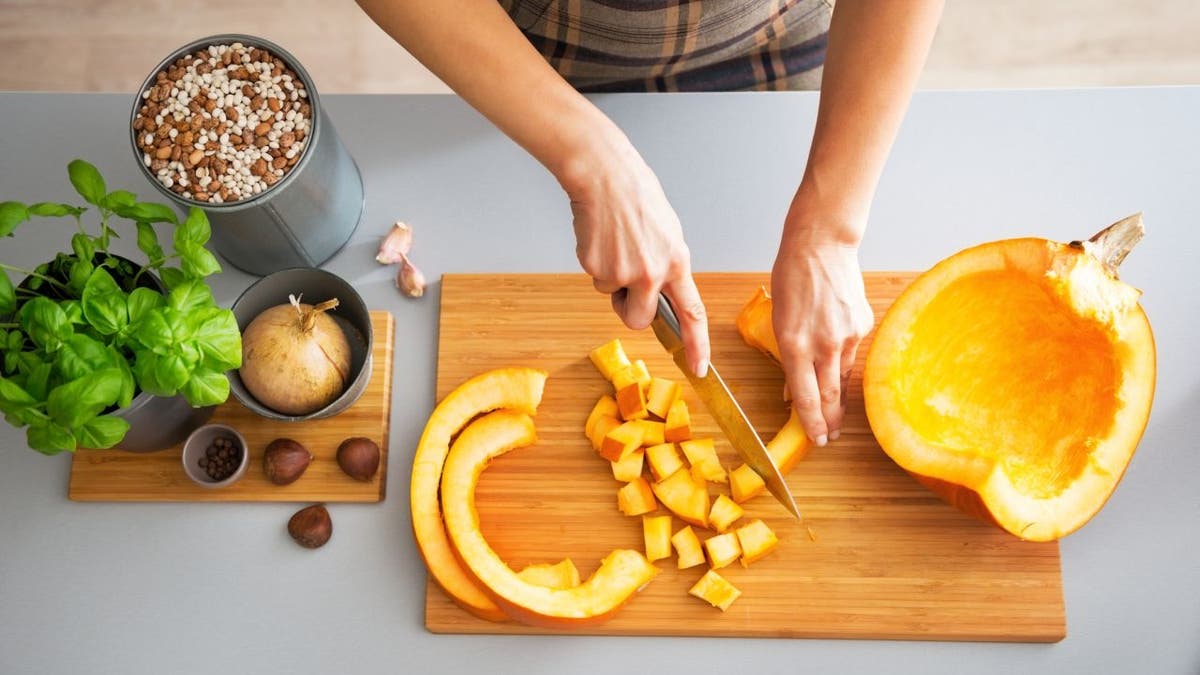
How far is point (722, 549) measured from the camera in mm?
1301

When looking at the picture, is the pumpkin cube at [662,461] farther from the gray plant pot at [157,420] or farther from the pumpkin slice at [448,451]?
the gray plant pot at [157,420]

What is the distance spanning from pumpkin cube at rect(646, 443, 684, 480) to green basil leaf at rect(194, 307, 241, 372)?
573 mm

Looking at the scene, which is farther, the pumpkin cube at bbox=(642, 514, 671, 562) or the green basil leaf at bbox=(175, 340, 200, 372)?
the pumpkin cube at bbox=(642, 514, 671, 562)

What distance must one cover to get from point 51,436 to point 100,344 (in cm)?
12

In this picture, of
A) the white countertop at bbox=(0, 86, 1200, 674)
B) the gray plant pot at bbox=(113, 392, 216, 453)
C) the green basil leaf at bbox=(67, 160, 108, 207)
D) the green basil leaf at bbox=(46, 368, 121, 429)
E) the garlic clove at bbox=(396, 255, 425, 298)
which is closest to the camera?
the green basil leaf at bbox=(46, 368, 121, 429)

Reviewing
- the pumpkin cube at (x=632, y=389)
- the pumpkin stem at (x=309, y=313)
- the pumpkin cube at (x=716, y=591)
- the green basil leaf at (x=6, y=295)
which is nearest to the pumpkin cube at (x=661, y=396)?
the pumpkin cube at (x=632, y=389)

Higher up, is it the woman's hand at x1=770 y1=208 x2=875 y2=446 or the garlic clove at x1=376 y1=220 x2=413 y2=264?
the woman's hand at x1=770 y1=208 x2=875 y2=446

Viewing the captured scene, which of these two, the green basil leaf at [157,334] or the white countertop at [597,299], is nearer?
the green basil leaf at [157,334]

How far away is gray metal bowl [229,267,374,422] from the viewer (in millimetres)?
1284

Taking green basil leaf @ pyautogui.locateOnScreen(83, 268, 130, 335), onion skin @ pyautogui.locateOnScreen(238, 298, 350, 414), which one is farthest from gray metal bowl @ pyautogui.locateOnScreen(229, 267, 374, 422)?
green basil leaf @ pyautogui.locateOnScreen(83, 268, 130, 335)

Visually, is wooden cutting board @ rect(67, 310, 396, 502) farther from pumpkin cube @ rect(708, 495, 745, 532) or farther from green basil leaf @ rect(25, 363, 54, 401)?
pumpkin cube @ rect(708, 495, 745, 532)

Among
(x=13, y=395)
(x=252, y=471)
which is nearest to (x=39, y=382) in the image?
(x=13, y=395)

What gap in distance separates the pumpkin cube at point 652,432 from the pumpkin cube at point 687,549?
0.13 meters

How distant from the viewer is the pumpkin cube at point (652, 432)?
1359 mm
